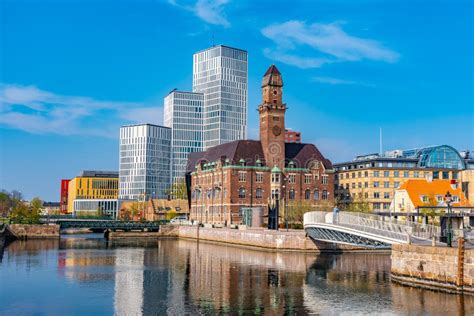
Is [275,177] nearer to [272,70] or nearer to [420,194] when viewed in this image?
[272,70]

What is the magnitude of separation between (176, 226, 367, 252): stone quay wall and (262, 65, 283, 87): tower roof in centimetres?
4092

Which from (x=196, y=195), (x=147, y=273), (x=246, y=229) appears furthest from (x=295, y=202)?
(x=147, y=273)

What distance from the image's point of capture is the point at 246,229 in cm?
10906

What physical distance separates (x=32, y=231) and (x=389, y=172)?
294ft

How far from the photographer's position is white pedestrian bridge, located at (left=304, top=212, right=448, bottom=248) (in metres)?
60.1

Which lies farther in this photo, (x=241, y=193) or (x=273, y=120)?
(x=273, y=120)

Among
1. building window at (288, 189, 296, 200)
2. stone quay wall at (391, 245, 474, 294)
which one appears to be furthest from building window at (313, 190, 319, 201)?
stone quay wall at (391, 245, 474, 294)

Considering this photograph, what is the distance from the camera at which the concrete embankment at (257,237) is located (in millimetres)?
89438

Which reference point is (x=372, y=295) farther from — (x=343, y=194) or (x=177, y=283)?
(x=343, y=194)

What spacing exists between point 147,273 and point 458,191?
8995 centimetres

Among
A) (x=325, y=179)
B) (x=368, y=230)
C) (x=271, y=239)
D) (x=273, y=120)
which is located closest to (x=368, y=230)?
(x=368, y=230)

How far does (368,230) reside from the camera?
210 feet

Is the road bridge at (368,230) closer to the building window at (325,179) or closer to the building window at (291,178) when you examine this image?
the building window at (291,178)

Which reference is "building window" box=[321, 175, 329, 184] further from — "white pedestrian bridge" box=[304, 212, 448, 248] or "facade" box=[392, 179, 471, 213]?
"white pedestrian bridge" box=[304, 212, 448, 248]
